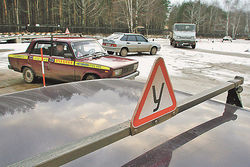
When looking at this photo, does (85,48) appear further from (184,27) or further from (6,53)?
(184,27)

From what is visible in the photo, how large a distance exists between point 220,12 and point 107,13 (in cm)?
5097

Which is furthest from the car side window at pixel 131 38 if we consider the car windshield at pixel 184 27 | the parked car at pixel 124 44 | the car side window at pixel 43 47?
the car windshield at pixel 184 27

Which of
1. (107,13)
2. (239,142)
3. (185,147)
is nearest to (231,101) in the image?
(239,142)

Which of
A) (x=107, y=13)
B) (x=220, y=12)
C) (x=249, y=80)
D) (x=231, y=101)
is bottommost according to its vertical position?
(x=249, y=80)

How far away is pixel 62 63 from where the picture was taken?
577cm

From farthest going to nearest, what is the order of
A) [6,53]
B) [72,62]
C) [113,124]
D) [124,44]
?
1. [6,53]
2. [124,44]
3. [72,62]
4. [113,124]

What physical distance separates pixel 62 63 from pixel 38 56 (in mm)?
981

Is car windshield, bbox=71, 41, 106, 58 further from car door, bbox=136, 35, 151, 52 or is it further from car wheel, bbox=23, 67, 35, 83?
car door, bbox=136, 35, 151, 52

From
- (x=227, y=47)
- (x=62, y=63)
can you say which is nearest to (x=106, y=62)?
(x=62, y=63)

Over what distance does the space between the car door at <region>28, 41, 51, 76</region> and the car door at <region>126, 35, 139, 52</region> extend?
24.8 ft

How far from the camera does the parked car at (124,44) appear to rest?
12.7 meters

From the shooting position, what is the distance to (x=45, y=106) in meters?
1.85

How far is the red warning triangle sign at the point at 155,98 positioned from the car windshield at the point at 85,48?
186 inches

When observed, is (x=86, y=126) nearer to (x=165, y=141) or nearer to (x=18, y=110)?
(x=165, y=141)
